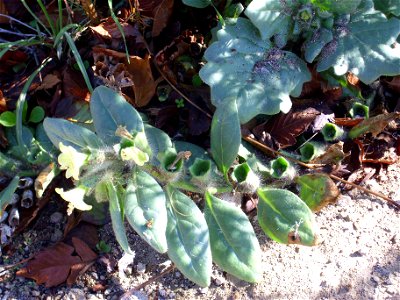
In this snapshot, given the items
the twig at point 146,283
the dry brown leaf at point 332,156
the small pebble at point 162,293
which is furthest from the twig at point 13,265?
the dry brown leaf at point 332,156

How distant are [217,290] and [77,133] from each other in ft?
2.69

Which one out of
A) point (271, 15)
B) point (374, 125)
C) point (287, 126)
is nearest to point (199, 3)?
point (271, 15)

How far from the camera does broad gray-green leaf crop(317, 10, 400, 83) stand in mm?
2135

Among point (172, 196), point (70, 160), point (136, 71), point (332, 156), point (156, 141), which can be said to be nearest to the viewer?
point (70, 160)

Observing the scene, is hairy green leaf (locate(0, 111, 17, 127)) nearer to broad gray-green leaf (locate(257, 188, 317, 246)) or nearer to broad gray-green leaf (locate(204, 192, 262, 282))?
broad gray-green leaf (locate(204, 192, 262, 282))

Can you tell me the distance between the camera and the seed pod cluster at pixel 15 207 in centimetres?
230

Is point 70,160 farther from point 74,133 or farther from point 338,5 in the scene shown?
point 338,5

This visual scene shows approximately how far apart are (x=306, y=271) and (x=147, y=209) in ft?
2.39

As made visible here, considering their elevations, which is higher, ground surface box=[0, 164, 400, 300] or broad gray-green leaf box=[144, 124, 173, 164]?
broad gray-green leaf box=[144, 124, 173, 164]

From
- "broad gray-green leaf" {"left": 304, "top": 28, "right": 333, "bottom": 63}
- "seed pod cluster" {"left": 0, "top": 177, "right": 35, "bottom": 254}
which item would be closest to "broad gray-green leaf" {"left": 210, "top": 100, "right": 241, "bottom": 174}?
"broad gray-green leaf" {"left": 304, "top": 28, "right": 333, "bottom": 63}

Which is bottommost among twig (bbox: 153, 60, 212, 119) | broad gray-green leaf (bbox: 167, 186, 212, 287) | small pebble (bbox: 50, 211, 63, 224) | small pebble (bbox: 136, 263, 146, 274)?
small pebble (bbox: 136, 263, 146, 274)

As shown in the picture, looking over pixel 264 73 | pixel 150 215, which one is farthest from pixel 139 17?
pixel 150 215

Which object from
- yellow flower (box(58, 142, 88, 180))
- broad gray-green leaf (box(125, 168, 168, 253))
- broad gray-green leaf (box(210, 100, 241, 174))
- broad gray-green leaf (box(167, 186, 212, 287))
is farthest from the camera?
broad gray-green leaf (box(210, 100, 241, 174))

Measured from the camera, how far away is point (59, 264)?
223 centimetres
